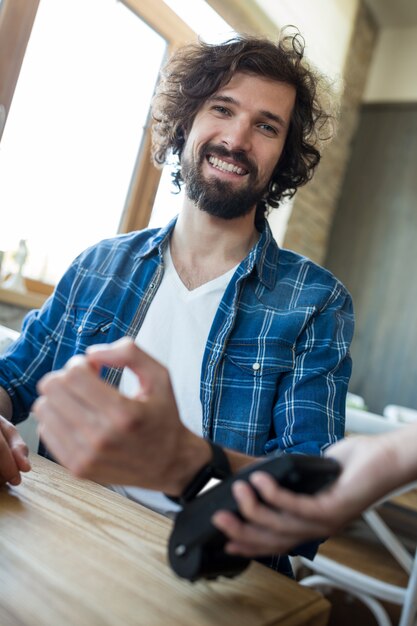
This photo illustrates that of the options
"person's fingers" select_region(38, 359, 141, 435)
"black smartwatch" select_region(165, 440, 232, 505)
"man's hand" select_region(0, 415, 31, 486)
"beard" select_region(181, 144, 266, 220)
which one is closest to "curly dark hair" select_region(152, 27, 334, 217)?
"beard" select_region(181, 144, 266, 220)

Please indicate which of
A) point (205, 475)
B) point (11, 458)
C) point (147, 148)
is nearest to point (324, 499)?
point (205, 475)

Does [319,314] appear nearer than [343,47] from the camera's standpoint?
Yes

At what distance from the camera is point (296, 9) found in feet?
11.6

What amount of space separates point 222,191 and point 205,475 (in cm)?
102

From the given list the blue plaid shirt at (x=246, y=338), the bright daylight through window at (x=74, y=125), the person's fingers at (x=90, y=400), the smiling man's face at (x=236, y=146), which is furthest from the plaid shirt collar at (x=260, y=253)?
the bright daylight through window at (x=74, y=125)

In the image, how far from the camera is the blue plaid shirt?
47.5 inches

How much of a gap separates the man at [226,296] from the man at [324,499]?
0.38m

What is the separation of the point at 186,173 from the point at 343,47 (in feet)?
9.58

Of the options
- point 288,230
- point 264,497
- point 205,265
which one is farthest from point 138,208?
point 264,497

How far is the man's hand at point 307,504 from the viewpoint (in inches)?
21.3

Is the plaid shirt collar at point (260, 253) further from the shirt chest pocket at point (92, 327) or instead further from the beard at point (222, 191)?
the shirt chest pocket at point (92, 327)

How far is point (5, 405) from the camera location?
4.16 ft

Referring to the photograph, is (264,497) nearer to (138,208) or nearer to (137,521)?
(137,521)

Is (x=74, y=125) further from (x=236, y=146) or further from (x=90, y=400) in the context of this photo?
(x=90, y=400)
